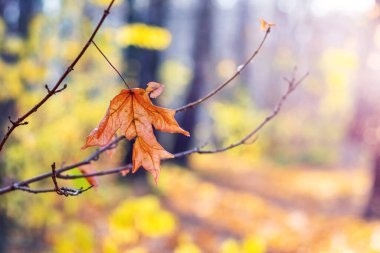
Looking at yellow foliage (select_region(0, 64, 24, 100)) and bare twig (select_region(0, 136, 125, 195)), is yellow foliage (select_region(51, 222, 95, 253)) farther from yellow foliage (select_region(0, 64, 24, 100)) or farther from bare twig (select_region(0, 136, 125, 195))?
bare twig (select_region(0, 136, 125, 195))

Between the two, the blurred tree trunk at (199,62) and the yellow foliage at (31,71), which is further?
the blurred tree trunk at (199,62)

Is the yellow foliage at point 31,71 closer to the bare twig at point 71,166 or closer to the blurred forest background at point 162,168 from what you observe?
the blurred forest background at point 162,168

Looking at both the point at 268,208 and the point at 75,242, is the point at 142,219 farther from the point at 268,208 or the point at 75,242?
the point at 268,208

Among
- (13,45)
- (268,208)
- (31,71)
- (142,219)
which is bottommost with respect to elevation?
(268,208)

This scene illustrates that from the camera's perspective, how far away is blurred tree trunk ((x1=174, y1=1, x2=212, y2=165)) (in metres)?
8.58

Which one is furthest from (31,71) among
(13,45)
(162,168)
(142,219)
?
(162,168)

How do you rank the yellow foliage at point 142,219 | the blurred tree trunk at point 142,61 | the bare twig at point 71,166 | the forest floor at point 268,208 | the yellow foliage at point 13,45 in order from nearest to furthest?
the bare twig at point 71,166
the yellow foliage at point 142,219
the yellow foliage at point 13,45
the forest floor at point 268,208
the blurred tree trunk at point 142,61

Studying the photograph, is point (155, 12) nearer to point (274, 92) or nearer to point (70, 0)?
point (70, 0)

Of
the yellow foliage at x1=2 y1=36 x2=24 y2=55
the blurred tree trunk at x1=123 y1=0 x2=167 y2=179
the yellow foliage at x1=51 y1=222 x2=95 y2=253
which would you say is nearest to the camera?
the yellow foliage at x1=51 y1=222 x2=95 y2=253

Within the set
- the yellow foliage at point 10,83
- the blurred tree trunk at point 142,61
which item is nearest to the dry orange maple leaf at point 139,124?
the yellow foliage at point 10,83

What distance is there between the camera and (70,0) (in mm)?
4477

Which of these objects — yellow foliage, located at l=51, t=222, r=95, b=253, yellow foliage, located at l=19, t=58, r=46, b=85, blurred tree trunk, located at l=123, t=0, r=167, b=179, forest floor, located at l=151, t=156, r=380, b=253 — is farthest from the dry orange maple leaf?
blurred tree trunk, located at l=123, t=0, r=167, b=179

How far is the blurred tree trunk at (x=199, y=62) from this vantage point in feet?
28.1

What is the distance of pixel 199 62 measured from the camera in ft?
28.7
